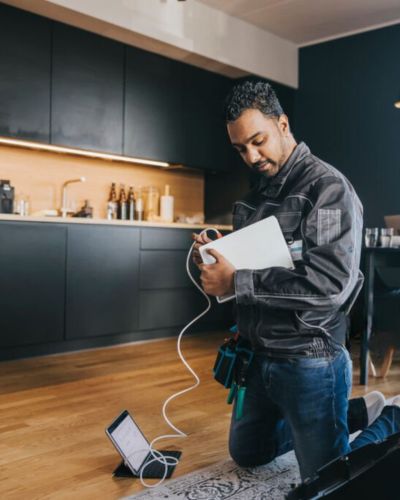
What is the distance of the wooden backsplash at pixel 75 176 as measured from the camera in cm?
416

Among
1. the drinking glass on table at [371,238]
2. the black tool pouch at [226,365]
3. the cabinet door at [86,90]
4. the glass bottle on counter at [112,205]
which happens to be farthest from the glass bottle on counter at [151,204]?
the black tool pouch at [226,365]

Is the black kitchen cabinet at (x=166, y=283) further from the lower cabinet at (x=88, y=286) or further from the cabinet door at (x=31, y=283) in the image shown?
the cabinet door at (x=31, y=283)

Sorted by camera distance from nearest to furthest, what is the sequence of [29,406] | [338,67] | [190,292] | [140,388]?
1. [29,406]
2. [140,388]
3. [190,292]
4. [338,67]

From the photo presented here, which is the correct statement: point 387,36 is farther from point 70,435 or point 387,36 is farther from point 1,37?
point 70,435

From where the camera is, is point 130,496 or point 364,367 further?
point 364,367

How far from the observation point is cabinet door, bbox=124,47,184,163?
174 inches

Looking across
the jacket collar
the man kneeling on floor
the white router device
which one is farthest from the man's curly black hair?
the white router device

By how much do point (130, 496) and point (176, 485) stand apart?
15cm

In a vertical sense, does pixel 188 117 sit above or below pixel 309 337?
above

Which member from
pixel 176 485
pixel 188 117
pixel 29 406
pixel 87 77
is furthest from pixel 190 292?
pixel 176 485

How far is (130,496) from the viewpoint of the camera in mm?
1738

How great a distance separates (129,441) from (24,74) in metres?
2.65

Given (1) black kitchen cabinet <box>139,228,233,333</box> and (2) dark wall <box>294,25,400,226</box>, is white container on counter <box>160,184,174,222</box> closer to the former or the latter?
(1) black kitchen cabinet <box>139,228,233,333</box>

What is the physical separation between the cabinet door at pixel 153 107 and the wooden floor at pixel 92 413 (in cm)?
156
